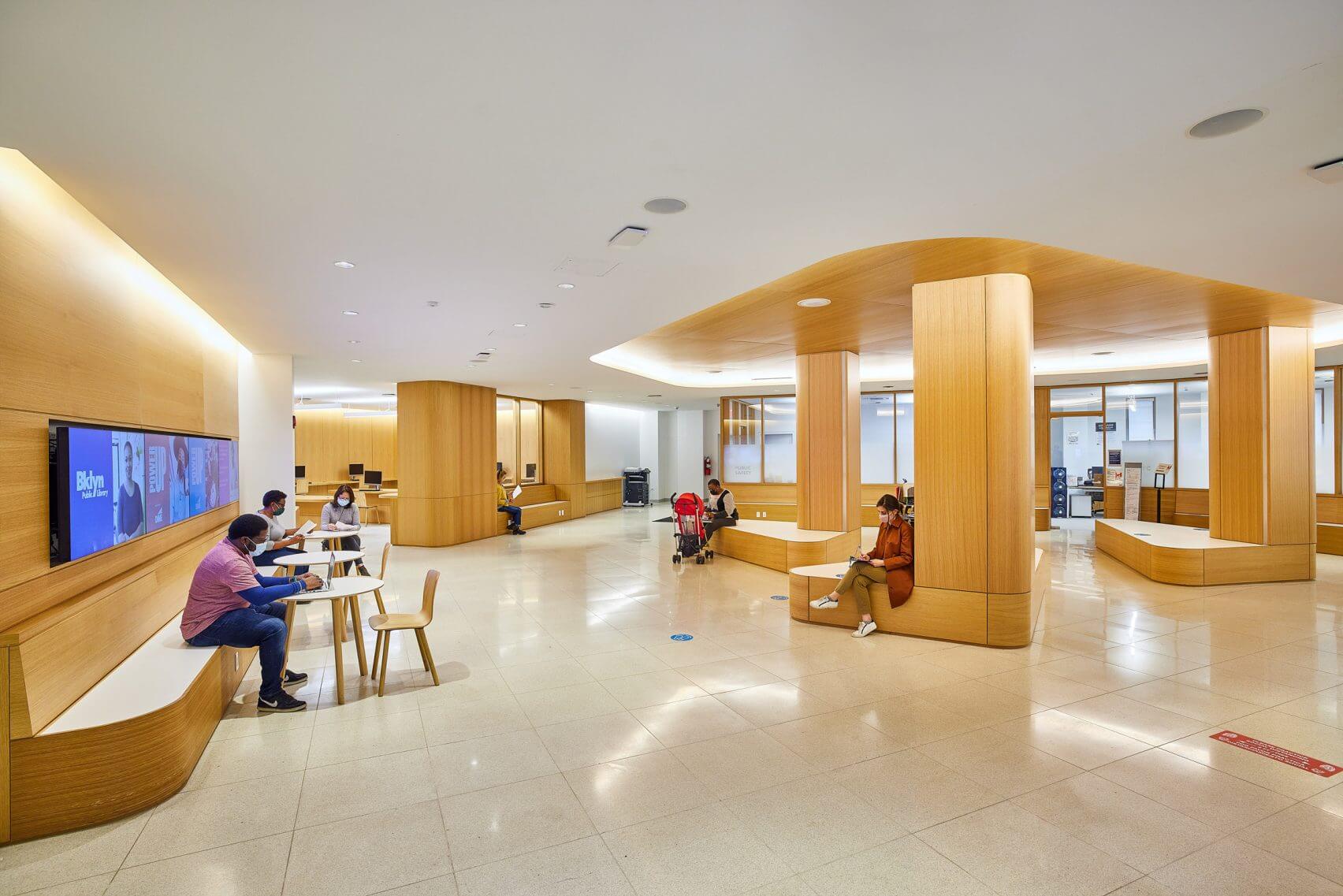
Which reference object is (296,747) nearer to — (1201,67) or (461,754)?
(461,754)

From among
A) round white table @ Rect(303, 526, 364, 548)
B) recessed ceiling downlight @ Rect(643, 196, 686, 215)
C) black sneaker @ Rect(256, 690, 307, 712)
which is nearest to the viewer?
recessed ceiling downlight @ Rect(643, 196, 686, 215)

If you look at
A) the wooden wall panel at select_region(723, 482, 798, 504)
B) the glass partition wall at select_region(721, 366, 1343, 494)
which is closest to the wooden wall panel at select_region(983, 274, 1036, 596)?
the glass partition wall at select_region(721, 366, 1343, 494)

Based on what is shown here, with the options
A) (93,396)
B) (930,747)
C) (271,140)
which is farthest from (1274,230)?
(93,396)

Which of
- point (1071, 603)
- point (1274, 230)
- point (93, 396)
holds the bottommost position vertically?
point (1071, 603)

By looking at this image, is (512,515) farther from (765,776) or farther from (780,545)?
(765,776)

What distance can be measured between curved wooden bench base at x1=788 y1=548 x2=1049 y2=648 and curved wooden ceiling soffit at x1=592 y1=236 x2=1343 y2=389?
296 cm

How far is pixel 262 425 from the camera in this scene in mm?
9438

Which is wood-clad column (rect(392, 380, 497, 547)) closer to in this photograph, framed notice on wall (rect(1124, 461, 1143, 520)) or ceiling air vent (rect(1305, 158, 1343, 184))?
ceiling air vent (rect(1305, 158, 1343, 184))

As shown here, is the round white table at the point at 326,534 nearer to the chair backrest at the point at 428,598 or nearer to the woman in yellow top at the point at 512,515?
the chair backrest at the point at 428,598

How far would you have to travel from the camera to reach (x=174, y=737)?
3555 millimetres

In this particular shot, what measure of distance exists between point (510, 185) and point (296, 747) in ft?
11.9

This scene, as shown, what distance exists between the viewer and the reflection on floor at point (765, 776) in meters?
2.85

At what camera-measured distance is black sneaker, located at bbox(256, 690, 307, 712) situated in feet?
15.4

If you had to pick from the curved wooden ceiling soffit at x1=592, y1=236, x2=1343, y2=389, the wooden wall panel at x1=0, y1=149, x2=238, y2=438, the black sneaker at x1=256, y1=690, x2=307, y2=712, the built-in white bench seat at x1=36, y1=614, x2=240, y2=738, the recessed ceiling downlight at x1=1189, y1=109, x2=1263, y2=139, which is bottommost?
the black sneaker at x1=256, y1=690, x2=307, y2=712
